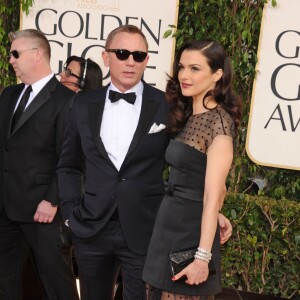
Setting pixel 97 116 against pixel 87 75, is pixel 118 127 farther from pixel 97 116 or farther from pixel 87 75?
pixel 87 75

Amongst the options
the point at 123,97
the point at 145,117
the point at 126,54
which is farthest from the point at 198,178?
the point at 126,54

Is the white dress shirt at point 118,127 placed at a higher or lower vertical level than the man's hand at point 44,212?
higher

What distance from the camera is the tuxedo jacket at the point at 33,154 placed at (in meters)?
3.66

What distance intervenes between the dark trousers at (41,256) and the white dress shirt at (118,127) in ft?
2.95

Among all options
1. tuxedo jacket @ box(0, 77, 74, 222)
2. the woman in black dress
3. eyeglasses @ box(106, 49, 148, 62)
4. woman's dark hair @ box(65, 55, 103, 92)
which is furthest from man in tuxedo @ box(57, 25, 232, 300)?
woman's dark hair @ box(65, 55, 103, 92)

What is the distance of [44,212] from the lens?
3.64 m

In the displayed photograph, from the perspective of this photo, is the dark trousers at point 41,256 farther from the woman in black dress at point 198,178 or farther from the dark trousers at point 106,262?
the woman in black dress at point 198,178

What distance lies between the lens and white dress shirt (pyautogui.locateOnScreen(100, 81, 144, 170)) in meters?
3.01

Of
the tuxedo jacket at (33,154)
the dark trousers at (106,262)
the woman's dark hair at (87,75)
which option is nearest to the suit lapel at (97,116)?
the dark trousers at (106,262)

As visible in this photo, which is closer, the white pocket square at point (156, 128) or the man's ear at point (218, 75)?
the man's ear at point (218, 75)

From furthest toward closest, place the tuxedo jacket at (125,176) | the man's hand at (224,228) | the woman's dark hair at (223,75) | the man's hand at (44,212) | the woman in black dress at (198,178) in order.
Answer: the man's hand at (44,212), the tuxedo jacket at (125,176), the man's hand at (224,228), the woman's dark hair at (223,75), the woman in black dress at (198,178)

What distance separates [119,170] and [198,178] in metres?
0.54

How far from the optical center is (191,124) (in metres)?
2.66

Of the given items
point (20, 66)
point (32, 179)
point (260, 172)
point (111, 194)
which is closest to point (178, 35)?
point (260, 172)
